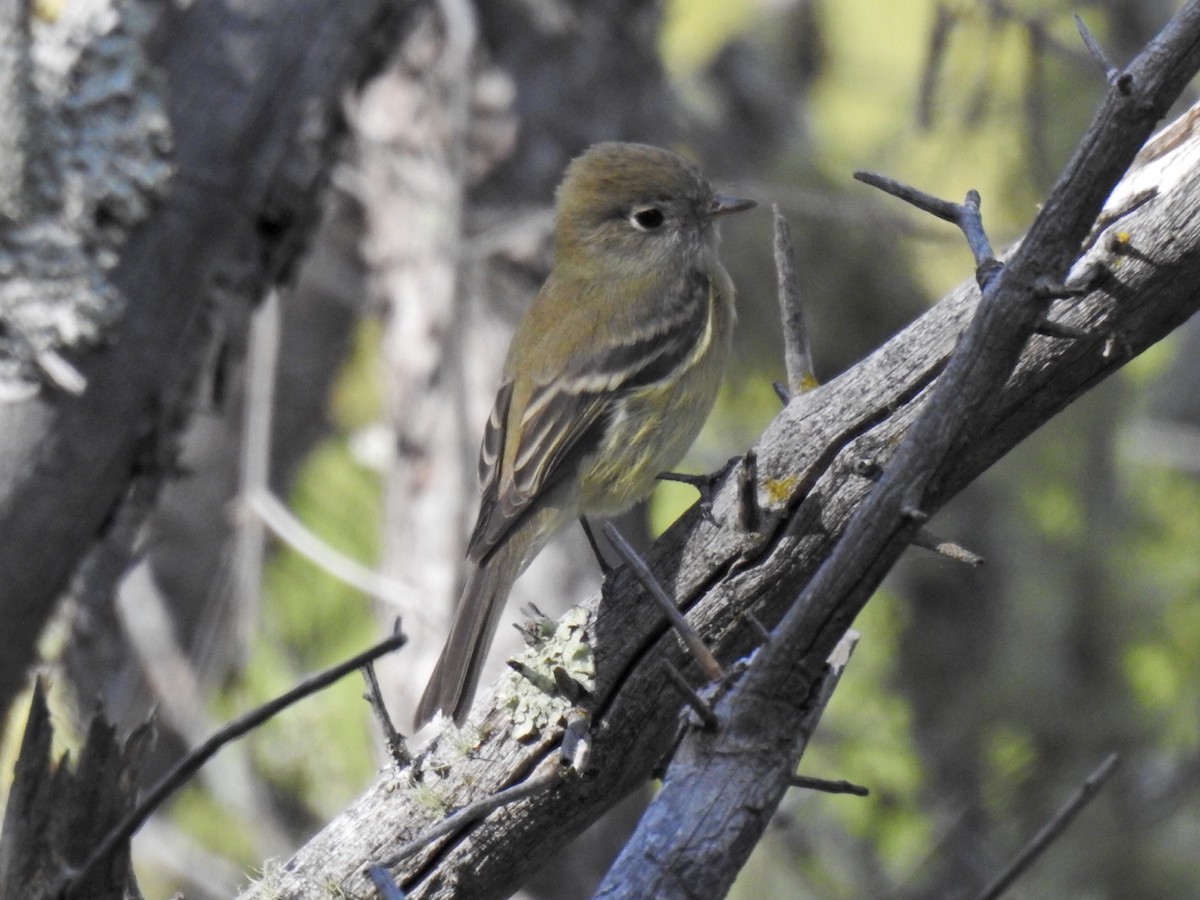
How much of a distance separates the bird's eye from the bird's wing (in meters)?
0.47

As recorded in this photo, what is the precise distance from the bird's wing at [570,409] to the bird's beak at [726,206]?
492 millimetres

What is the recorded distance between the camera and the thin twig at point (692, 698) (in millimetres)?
1763

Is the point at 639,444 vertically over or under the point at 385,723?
over

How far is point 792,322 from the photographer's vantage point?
2.68m

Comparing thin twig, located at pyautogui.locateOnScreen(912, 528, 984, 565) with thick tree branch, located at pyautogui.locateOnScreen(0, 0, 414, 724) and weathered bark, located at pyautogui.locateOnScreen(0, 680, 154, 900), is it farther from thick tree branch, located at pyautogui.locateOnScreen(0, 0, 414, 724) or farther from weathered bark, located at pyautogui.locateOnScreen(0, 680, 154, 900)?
thick tree branch, located at pyautogui.locateOnScreen(0, 0, 414, 724)

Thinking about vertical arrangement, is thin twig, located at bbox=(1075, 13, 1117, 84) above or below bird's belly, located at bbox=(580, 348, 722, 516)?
below

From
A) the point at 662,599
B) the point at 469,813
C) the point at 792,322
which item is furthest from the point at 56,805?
the point at 792,322

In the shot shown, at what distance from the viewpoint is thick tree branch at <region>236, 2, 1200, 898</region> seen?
2268 mm

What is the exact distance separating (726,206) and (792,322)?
7.08ft

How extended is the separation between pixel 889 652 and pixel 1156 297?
5.32 metres

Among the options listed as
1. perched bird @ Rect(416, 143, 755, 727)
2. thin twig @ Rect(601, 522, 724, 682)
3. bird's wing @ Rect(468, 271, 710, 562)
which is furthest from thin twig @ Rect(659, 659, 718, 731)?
bird's wing @ Rect(468, 271, 710, 562)

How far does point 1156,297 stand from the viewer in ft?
7.45

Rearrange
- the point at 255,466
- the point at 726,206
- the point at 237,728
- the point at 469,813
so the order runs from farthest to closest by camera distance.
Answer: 1. the point at 255,466
2. the point at 726,206
3. the point at 469,813
4. the point at 237,728

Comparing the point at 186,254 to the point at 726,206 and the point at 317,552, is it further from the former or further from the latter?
the point at 726,206
